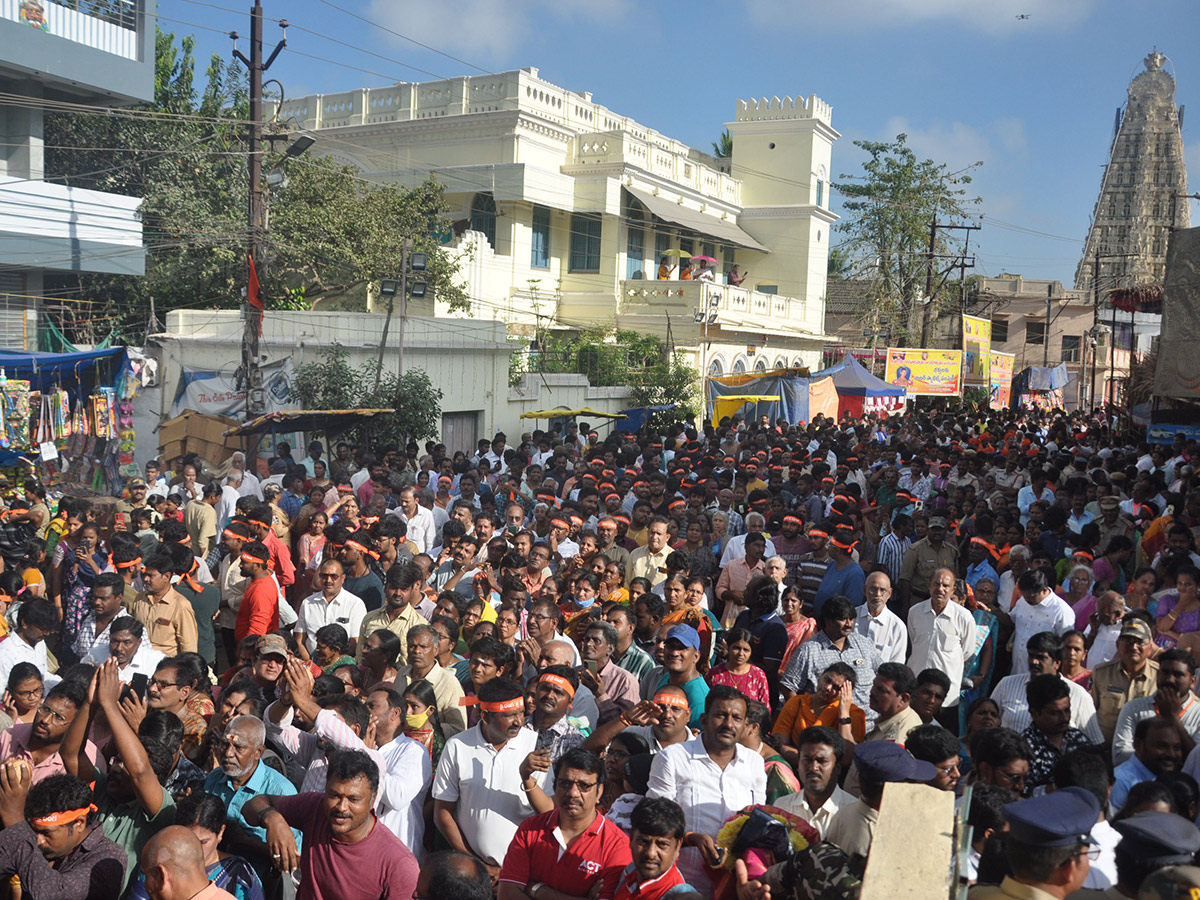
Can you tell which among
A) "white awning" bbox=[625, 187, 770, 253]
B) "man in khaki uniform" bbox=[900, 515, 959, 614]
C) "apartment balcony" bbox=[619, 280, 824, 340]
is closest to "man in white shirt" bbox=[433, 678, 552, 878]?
"man in khaki uniform" bbox=[900, 515, 959, 614]

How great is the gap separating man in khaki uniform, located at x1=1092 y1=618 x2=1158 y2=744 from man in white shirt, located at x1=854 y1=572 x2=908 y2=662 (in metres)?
1.16

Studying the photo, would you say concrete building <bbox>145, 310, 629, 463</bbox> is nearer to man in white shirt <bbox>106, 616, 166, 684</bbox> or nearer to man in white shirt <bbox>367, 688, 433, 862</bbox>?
man in white shirt <bbox>106, 616, 166, 684</bbox>

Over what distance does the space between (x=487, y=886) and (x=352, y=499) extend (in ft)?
20.0

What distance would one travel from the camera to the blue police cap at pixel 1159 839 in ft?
9.76

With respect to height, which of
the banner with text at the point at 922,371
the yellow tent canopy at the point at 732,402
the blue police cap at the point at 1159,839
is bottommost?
the blue police cap at the point at 1159,839

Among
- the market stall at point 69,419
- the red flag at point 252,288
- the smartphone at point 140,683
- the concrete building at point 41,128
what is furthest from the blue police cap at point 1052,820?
the concrete building at point 41,128

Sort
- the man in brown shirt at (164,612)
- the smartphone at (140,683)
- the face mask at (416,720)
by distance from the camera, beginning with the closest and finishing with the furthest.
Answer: the face mask at (416,720) < the smartphone at (140,683) < the man in brown shirt at (164,612)

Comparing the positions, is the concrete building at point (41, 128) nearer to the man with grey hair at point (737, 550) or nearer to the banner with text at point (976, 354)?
the man with grey hair at point (737, 550)

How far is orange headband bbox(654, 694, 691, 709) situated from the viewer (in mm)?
4559

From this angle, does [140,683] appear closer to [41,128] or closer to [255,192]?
[255,192]

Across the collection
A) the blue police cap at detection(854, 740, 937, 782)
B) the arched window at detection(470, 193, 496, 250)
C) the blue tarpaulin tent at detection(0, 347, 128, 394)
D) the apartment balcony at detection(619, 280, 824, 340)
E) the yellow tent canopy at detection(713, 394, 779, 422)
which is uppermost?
the arched window at detection(470, 193, 496, 250)

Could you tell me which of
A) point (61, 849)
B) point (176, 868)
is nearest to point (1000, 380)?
point (61, 849)

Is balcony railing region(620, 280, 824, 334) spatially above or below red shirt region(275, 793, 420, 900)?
above

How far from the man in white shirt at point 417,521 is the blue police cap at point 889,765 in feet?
20.5
